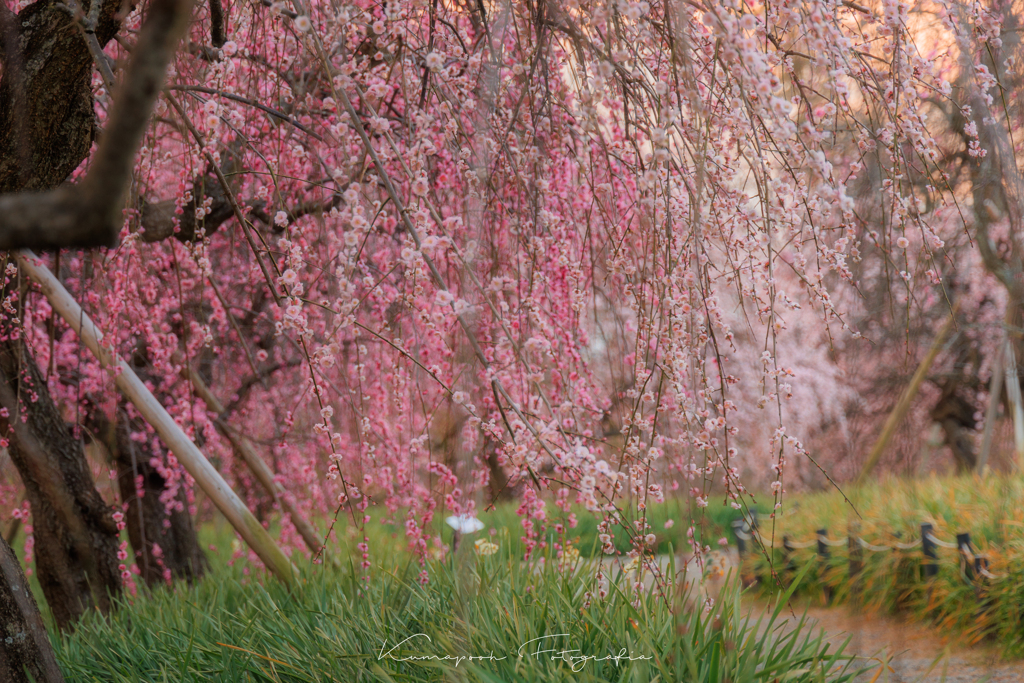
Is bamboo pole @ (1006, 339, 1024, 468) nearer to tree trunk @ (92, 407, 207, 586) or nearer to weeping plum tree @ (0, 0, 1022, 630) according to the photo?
weeping plum tree @ (0, 0, 1022, 630)

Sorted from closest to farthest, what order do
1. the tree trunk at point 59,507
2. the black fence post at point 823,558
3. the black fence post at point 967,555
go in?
the tree trunk at point 59,507, the black fence post at point 967,555, the black fence post at point 823,558

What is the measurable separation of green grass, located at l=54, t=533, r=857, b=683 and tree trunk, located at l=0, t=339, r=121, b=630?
18.4 inches

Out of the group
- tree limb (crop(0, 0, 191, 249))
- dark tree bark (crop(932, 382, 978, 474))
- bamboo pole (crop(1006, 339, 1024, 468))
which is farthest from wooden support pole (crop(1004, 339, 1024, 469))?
tree limb (crop(0, 0, 191, 249))

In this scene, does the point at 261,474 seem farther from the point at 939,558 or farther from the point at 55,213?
the point at 939,558

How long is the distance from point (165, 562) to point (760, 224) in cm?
452

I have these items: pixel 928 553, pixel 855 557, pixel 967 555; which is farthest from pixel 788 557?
pixel 967 555

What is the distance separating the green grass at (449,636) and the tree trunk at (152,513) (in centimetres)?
167

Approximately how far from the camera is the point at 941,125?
19.4 ft

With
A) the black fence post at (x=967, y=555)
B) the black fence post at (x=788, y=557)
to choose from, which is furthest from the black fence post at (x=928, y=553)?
the black fence post at (x=788, y=557)

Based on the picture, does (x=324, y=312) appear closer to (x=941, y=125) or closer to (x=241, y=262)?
(x=241, y=262)

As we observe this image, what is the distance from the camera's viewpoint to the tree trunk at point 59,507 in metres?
3.32

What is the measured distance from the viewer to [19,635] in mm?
2104

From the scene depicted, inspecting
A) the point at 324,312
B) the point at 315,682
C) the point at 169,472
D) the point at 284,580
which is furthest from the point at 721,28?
the point at 169,472

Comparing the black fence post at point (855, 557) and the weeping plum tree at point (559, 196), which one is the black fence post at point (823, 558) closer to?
the black fence post at point (855, 557)
